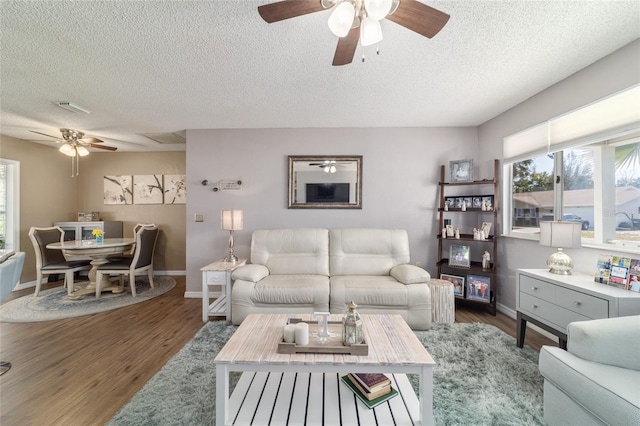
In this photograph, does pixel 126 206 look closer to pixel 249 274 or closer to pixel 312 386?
pixel 249 274

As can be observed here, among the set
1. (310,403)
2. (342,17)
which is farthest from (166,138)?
(310,403)

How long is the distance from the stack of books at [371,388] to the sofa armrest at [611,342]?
1004mm

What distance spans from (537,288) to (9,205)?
23.0ft

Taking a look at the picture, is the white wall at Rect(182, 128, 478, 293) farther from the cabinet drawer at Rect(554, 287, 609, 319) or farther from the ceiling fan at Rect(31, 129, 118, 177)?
the cabinet drawer at Rect(554, 287, 609, 319)

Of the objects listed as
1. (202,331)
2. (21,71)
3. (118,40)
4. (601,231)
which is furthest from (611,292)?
(21,71)

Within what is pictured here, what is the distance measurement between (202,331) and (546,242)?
3250 millimetres

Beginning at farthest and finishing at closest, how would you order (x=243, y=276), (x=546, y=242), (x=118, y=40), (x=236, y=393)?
1. (x=243, y=276)
2. (x=546, y=242)
3. (x=118, y=40)
4. (x=236, y=393)

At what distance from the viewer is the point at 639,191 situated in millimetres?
1859

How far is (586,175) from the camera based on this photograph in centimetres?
221

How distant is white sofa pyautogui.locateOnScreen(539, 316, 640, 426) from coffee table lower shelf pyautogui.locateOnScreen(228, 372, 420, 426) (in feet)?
2.33

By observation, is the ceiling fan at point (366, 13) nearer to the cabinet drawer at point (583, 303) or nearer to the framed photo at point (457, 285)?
the cabinet drawer at point (583, 303)

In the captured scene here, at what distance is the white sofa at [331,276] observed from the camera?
254 centimetres

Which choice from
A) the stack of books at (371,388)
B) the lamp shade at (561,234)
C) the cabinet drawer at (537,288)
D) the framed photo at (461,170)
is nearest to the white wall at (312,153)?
the framed photo at (461,170)

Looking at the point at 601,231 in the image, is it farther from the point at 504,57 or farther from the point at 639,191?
the point at 504,57
